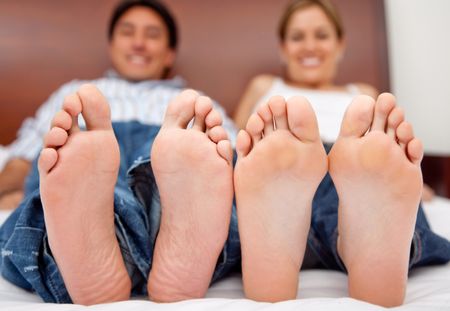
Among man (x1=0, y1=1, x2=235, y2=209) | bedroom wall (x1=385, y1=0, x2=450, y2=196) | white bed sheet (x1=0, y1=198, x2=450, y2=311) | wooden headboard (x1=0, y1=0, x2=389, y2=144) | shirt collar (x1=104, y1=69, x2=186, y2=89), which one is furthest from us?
bedroom wall (x1=385, y1=0, x2=450, y2=196)

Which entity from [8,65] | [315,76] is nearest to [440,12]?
[315,76]

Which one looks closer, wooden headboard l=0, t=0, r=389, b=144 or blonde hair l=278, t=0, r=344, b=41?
blonde hair l=278, t=0, r=344, b=41

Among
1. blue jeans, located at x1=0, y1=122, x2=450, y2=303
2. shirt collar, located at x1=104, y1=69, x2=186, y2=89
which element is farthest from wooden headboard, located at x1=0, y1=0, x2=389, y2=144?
blue jeans, located at x1=0, y1=122, x2=450, y2=303

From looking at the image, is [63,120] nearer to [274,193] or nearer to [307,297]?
[274,193]

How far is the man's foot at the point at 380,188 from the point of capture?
1.61 ft

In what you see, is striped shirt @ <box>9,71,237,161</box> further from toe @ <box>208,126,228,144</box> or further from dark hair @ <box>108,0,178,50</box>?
toe @ <box>208,126,228,144</box>

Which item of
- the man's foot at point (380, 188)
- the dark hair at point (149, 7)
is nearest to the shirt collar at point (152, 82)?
the dark hair at point (149, 7)

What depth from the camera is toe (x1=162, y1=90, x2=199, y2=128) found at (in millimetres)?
529

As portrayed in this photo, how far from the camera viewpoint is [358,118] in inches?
19.6

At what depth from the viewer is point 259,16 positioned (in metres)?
1.46

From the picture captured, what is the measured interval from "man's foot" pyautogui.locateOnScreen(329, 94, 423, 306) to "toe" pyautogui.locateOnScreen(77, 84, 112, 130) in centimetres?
27

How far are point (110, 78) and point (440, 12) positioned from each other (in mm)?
1173

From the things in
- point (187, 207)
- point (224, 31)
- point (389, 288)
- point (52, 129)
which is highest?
point (224, 31)

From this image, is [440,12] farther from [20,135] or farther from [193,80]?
[20,135]
